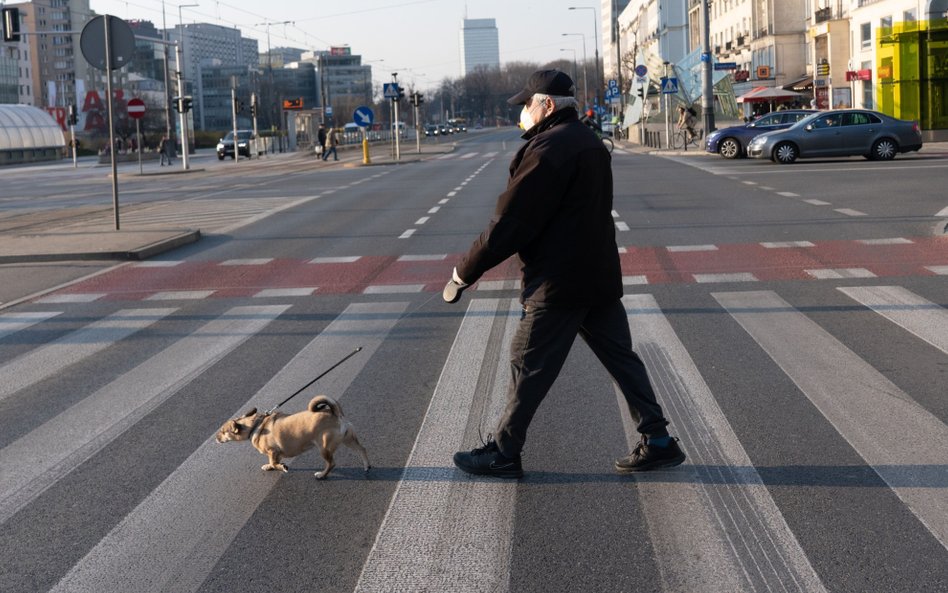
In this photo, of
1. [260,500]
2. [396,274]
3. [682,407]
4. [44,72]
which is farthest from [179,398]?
[44,72]

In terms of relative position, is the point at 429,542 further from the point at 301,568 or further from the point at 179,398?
the point at 179,398

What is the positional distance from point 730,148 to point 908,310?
96.4 ft

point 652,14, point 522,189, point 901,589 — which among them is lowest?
Answer: point 901,589

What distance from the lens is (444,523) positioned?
4.74m

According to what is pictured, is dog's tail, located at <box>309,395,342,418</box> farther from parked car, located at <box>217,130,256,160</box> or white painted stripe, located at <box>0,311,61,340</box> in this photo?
parked car, located at <box>217,130,256,160</box>

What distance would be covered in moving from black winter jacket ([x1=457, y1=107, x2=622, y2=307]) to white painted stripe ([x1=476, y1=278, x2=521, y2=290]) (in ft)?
20.5

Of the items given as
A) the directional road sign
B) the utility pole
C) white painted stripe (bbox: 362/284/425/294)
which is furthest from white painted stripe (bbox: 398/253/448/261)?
the directional road sign

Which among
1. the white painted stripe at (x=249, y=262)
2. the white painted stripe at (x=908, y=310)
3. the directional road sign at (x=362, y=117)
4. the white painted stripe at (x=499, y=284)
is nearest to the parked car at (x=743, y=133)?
the directional road sign at (x=362, y=117)

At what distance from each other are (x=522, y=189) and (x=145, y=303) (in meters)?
7.07

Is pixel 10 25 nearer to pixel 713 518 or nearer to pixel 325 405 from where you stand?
pixel 325 405

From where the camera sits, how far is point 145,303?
36.8ft

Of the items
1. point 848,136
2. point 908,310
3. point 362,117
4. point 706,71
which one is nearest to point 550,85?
point 908,310

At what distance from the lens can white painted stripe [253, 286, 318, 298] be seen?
37.6 ft

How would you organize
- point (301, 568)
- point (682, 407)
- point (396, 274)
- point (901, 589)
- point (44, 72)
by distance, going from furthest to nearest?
point (44, 72) → point (396, 274) → point (682, 407) → point (301, 568) → point (901, 589)
